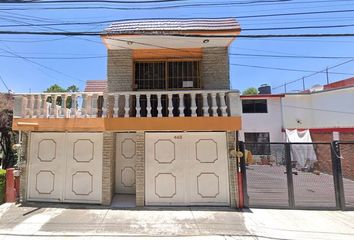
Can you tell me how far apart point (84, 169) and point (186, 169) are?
3259 mm

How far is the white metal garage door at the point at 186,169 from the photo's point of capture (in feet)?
26.6

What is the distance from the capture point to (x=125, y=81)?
909 cm

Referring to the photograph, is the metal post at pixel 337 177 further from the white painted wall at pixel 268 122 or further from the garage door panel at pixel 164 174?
the white painted wall at pixel 268 122

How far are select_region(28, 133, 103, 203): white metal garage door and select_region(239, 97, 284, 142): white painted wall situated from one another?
14696mm

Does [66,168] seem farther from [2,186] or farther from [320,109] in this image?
[320,109]

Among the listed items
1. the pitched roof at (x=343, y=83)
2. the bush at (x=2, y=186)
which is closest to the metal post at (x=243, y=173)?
the bush at (x=2, y=186)

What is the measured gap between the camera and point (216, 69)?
356 inches

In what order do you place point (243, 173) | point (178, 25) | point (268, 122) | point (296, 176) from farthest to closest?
point (268, 122)
point (178, 25)
point (296, 176)
point (243, 173)

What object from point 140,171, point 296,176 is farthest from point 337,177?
point 140,171

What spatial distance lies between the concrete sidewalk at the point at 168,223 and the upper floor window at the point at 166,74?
4373 millimetres

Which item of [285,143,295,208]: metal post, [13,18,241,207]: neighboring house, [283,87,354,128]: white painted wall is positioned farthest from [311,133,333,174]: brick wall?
[283,87,354,128]: white painted wall

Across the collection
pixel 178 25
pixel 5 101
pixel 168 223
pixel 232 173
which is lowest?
pixel 168 223

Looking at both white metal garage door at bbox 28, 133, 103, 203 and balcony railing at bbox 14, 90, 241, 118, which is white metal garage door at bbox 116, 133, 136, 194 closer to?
white metal garage door at bbox 28, 133, 103, 203

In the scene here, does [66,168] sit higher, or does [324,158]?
[324,158]
